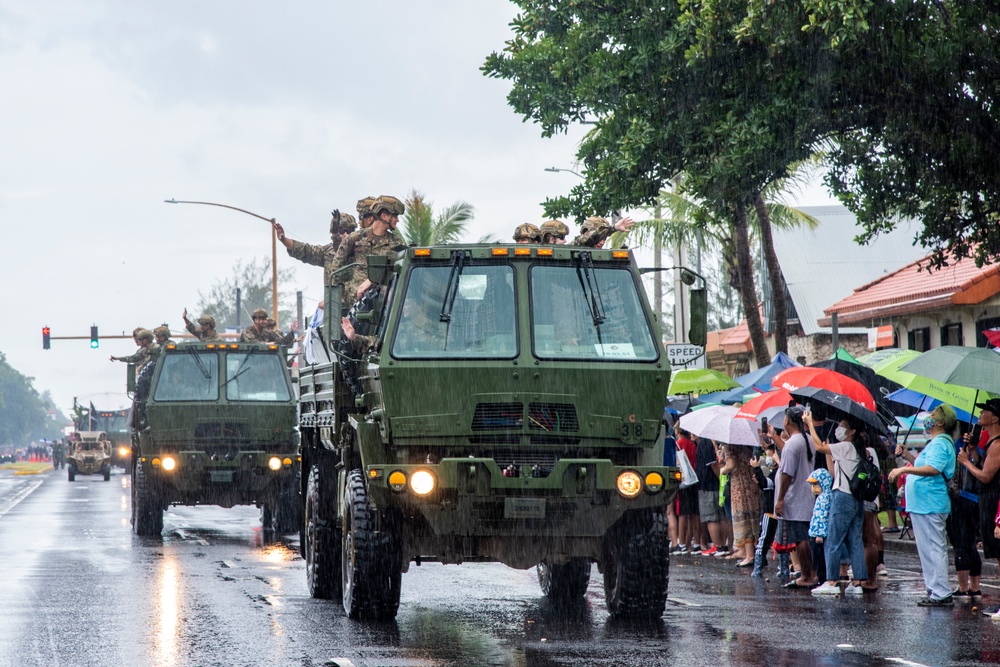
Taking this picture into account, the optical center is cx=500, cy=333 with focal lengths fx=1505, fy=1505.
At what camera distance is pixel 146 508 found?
67.1ft

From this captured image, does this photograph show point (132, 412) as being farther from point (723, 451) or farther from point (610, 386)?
point (610, 386)

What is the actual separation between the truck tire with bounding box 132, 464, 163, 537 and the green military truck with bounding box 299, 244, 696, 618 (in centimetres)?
991

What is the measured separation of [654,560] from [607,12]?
970cm

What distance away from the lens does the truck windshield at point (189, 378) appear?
67.1ft

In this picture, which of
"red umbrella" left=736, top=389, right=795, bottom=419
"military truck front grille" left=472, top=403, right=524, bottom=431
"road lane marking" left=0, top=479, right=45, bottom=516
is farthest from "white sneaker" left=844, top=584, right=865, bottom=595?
"road lane marking" left=0, top=479, right=45, bottom=516

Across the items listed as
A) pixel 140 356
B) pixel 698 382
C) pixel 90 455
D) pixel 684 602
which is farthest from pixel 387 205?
pixel 90 455

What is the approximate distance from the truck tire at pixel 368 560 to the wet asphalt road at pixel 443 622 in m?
0.18

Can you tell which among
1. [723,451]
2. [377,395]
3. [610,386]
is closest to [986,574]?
[723,451]

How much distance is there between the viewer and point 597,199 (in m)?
18.3

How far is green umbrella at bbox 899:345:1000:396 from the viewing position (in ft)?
43.9

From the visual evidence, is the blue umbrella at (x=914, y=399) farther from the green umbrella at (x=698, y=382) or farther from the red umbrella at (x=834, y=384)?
the green umbrella at (x=698, y=382)

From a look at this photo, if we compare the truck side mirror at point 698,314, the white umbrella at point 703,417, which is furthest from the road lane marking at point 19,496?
the truck side mirror at point 698,314

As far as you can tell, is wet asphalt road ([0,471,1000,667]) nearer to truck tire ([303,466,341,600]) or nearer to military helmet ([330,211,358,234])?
truck tire ([303,466,341,600])

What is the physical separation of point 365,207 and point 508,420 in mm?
3084
